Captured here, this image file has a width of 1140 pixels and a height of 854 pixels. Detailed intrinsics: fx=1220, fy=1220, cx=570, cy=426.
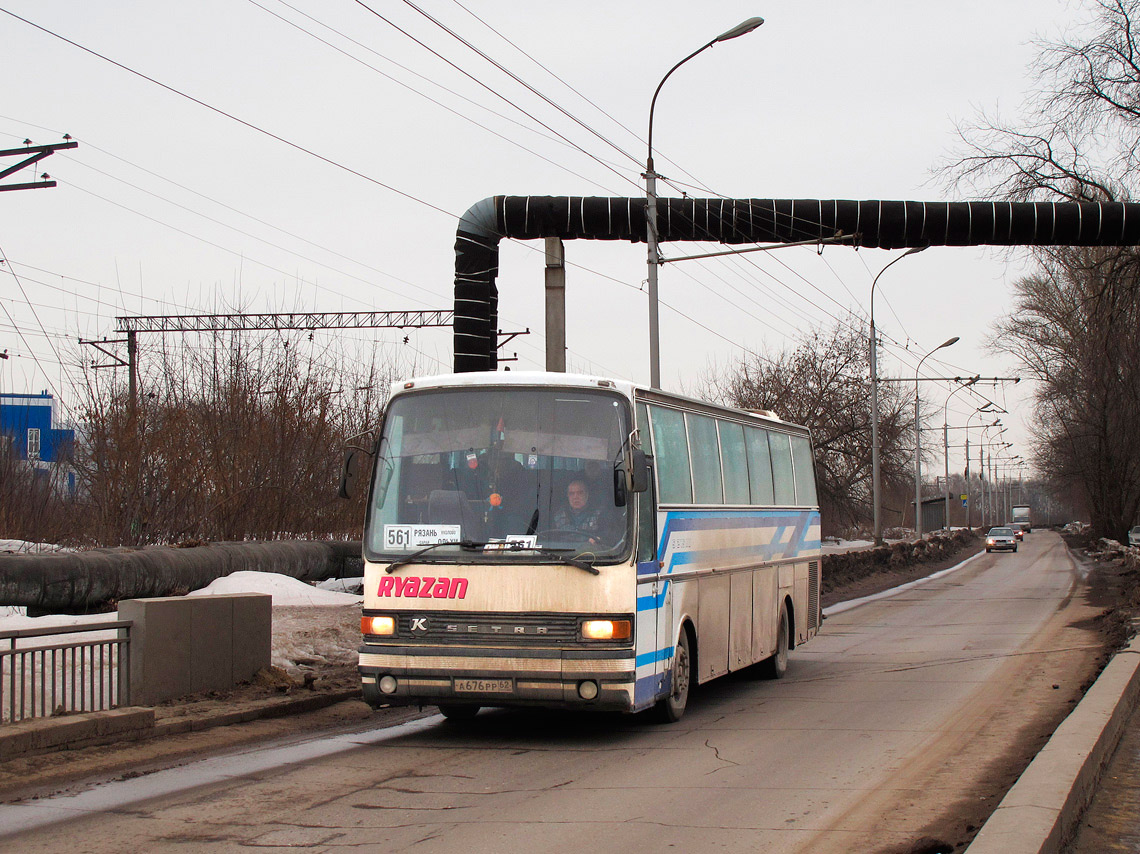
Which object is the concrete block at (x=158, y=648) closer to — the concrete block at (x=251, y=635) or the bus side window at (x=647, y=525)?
the concrete block at (x=251, y=635)

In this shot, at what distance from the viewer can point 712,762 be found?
29.8 ft

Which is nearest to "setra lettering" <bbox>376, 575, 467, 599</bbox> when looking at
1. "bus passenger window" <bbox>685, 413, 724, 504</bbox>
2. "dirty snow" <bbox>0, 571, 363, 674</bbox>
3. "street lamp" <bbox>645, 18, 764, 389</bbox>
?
"bus passenger window" <bbox>685, 413, 724, 504</bbox>

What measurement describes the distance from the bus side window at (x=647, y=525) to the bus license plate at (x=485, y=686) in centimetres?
143

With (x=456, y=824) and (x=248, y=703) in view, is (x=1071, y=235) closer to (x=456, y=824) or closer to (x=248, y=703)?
(x=248, y=703)

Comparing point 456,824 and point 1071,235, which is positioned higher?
point 1071,235

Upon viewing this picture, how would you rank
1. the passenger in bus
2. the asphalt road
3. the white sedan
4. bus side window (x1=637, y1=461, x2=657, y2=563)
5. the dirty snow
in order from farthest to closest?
1. the white sedan
2. the dirty snow
3. bus side window (x1=637, y1=461, x2=657, y2=563)
4. the passenger in bus
5. the asphalt road

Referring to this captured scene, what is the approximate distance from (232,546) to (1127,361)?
3409 centimetres

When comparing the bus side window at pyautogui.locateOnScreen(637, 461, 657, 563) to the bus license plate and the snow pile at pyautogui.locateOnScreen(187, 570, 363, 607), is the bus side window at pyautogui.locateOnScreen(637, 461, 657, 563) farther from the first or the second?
the snow pile at pyautogui.locateOnScreen(187, 570, 363, 607)

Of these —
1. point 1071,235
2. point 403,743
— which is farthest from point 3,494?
point 1071,235

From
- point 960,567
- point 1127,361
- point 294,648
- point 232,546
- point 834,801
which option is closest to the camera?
point 834,801

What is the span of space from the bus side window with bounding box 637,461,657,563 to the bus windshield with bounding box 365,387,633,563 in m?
0.18

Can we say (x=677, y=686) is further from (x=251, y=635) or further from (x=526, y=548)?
(x=251, y=635)

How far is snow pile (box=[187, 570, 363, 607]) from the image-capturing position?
58.3 ft

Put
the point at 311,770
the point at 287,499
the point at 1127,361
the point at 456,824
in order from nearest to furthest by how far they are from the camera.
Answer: the point at 456,824 < the point at 311,770 < the point at 287,499 < the point at 1127,361
